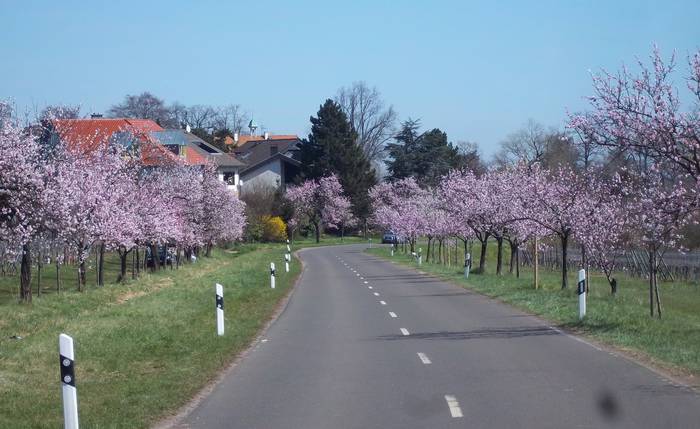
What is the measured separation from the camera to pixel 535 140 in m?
88.9

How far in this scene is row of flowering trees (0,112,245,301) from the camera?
24217 millimetres

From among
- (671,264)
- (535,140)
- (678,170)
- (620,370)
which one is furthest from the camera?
(535,140)

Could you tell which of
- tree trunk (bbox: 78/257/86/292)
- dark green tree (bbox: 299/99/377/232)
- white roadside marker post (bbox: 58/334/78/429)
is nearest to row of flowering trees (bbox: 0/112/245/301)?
tree trunk (bbox: 78/257/86/292)

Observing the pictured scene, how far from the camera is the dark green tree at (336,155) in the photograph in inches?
3915

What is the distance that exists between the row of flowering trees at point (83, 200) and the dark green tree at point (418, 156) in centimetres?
4555

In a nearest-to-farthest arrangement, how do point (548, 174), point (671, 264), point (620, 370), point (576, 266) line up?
1. point (620, 370)
2. point (548, 174)
3. point (671, 264)
4. point (576, 266)

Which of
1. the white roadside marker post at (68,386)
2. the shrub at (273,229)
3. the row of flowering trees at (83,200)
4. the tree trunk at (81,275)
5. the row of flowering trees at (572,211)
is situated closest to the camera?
the white roadside marker post at (68,386)

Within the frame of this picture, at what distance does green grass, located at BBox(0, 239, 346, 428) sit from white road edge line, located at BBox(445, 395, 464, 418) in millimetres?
3227

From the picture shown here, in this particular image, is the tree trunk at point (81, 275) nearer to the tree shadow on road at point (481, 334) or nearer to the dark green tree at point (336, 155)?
the tree shadow on road at point (481, 334)

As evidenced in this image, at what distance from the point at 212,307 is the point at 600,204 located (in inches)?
557

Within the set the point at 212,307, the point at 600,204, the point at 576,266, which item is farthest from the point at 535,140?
the point at 212,307

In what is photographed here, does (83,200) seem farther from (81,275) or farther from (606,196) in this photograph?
(606,196)

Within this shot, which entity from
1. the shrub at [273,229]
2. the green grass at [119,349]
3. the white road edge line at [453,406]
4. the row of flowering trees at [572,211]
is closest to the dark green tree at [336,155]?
the shrub at [273,229]

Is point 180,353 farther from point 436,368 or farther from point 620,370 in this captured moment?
point 620,370
